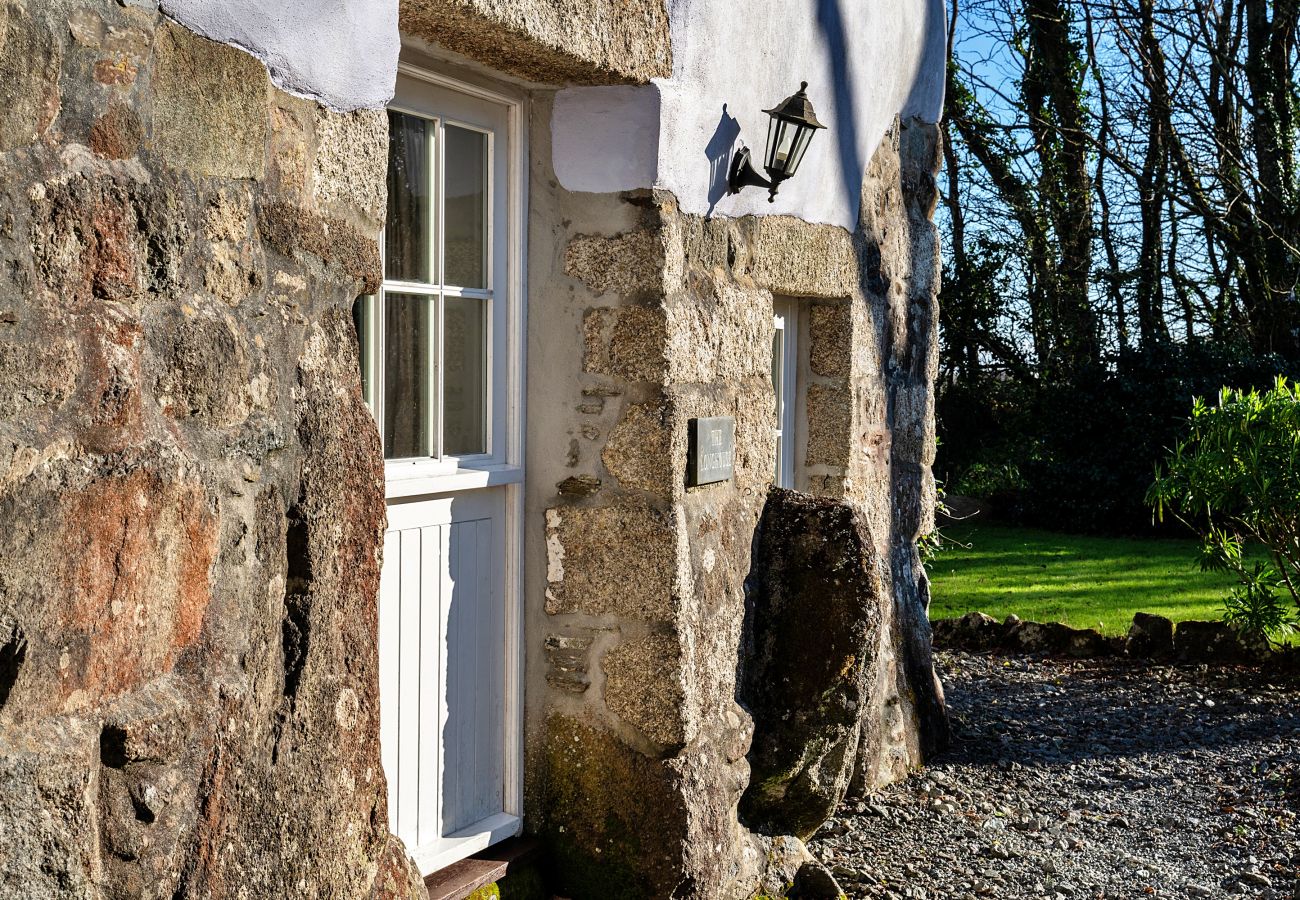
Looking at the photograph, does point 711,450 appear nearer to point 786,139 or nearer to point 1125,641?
point 786,139

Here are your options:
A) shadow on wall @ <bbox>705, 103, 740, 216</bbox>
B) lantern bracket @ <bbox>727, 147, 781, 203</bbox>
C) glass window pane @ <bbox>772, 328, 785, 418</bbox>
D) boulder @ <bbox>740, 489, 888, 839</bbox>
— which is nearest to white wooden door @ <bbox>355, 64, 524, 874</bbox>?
shadow on wall @ <bbox>705, 103, 740, 216</bbox>

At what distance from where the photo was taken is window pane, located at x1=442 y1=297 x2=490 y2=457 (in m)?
3.62

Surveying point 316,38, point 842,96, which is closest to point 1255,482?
point 842,96

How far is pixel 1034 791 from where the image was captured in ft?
19.4

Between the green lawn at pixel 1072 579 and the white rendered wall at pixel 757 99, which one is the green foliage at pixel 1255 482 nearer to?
the green lawn at pixel 1072 579

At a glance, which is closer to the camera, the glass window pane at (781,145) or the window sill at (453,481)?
the window sill at (453,481)

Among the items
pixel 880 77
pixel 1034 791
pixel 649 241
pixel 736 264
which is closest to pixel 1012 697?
pixel 1034 791

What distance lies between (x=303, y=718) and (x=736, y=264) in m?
2.40

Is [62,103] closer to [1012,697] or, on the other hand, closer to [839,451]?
[839,451]

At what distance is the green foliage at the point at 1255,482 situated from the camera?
7746mm

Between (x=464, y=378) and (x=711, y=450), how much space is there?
2.71 feet

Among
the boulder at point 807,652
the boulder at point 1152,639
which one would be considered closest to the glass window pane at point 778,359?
the boulder at point 807,652

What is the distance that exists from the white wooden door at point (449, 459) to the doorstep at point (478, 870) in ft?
0.12

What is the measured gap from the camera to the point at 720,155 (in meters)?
4.22
